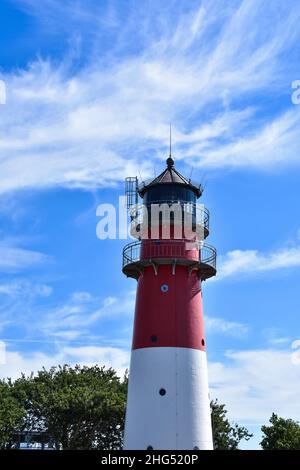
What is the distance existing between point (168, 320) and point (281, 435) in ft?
71.6

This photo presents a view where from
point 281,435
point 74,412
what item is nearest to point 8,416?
point 74,412

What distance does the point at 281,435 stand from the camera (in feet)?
168

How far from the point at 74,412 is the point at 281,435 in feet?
53.0

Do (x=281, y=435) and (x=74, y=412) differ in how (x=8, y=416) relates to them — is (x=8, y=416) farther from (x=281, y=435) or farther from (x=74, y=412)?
(x=281, y=435)

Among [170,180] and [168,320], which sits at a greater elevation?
[170,180]

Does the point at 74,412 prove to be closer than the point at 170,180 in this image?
No

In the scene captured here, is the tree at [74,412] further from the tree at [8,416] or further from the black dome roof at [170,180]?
the black dome roof at [170,180]

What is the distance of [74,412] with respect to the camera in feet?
177

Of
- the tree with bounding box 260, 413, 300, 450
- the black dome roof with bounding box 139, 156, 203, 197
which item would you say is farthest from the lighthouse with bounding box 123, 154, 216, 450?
the tree with bounding box 260, 413, 300, 450

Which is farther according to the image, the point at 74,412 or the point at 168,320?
the point at 74,412

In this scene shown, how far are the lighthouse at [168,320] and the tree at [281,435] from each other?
1821 centimetres

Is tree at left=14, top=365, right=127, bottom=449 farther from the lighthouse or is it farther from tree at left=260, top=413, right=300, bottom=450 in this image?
the lighthouse
